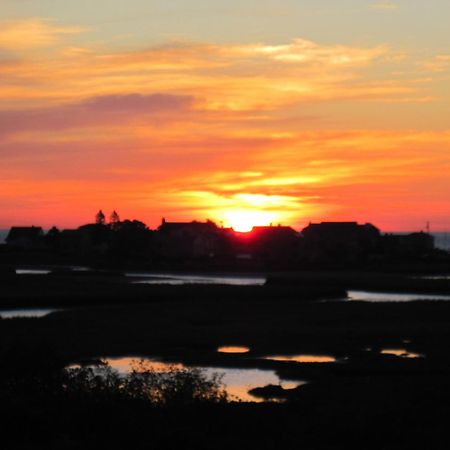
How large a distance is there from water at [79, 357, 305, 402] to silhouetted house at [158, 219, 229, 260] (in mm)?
123254

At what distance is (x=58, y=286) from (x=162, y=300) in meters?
15.1

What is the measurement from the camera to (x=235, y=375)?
35781 mm

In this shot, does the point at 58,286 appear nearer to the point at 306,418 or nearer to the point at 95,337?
the point at 95,337

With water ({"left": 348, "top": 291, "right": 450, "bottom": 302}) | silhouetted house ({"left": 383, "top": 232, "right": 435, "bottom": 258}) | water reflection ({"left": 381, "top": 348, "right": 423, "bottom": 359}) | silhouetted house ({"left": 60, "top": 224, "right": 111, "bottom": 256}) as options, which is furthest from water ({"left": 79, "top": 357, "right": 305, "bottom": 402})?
silhouetted house ({"left": 60, "top": 224, "right": 111, "bottom": 256})

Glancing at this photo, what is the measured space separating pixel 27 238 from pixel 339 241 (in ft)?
228

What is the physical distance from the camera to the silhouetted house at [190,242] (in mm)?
165750

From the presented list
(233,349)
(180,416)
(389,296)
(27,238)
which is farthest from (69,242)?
(180,416)

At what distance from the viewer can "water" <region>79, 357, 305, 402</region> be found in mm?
32188

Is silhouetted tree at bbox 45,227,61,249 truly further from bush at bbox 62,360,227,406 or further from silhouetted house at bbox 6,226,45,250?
bush at bbox 62,360,227,406

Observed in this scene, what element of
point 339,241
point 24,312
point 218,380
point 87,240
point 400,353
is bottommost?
point 400,353

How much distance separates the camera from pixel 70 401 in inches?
968

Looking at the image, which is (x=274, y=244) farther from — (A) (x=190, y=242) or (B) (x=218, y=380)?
(B) (x=218, y=380)

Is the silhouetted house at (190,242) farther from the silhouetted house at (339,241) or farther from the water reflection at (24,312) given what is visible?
the water reflection at (24,312)

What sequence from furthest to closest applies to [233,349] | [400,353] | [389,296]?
[389,296]
[233,349]
[400,353]
